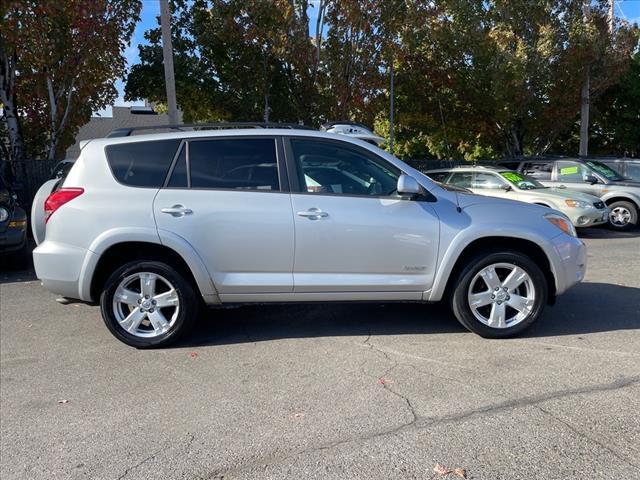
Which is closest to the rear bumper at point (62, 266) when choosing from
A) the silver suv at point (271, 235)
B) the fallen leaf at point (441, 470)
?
the silver suv at point (271, 235)

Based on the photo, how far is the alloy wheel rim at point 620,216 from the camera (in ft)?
40.0

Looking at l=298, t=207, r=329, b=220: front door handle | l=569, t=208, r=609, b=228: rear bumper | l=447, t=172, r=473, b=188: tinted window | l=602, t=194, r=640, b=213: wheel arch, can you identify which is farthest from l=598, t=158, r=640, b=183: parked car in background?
l=298, t=207, r=329, b=220: front door handle

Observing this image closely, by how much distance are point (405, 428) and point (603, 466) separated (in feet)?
3.46

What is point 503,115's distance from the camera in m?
17.9

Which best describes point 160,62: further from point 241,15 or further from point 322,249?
point 322,249

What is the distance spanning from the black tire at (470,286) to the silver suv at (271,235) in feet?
0.03

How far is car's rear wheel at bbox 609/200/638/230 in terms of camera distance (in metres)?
12.1

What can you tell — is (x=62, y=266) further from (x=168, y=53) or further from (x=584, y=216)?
(x=584, y=216)

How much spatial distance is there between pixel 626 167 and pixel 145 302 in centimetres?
1318

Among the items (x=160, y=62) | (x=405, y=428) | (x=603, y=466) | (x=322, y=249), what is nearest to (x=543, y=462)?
(x=603, y=466)

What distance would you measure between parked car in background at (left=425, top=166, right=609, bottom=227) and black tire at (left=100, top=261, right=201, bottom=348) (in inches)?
283

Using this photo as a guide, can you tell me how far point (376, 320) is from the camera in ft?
17.7

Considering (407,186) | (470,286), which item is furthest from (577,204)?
(407,186)

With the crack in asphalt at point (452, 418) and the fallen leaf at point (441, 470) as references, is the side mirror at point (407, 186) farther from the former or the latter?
the fallen leaf at point (441, 470)
